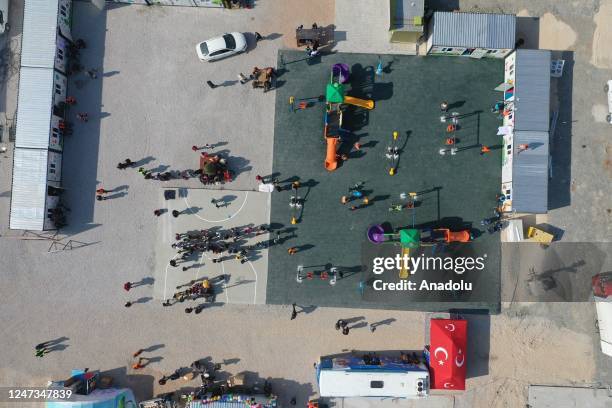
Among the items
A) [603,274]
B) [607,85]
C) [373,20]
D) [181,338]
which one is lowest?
[181,338]

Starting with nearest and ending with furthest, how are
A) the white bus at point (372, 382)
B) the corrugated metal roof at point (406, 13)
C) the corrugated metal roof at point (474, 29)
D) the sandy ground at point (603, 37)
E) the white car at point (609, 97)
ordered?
the white bus at point (372, 382)
the corrugated metal roof at point (474, 29)
the corrugated metal roof at point (406, 13)
the white car at point (609, 97)
the sandy ground at point (603, 37)

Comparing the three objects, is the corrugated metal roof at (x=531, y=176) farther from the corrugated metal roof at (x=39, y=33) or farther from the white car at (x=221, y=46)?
the corrugated metal roof at (x=39, y=33)

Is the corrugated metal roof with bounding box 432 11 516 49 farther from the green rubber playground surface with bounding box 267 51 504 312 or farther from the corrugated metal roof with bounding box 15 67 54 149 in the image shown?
the corrugated metal roof with bounding box 15 67 54 149

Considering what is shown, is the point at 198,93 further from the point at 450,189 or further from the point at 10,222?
the point at 450,189

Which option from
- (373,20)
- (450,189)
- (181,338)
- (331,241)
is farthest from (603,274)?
(181,338)

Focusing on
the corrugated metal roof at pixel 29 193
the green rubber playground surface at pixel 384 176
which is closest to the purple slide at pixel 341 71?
the green rubber playground surface at pixel 384 176

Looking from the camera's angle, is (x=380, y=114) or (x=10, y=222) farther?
(x=380, y=114)
